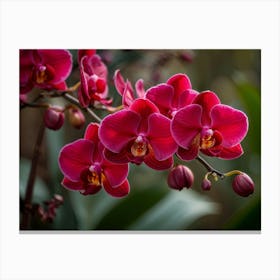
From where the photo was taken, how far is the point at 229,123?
127 cm

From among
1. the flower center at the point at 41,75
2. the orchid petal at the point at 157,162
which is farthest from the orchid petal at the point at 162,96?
the flower center at the point at 41,75

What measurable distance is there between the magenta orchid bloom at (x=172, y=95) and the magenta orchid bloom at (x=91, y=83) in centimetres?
15

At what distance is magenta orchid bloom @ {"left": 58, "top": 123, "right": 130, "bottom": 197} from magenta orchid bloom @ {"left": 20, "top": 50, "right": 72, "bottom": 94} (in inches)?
7.0

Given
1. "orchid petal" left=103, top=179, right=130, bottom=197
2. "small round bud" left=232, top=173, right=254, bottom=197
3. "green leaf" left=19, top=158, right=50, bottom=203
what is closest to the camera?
"small round bud" left=232, top=173, right=254, bottom=197

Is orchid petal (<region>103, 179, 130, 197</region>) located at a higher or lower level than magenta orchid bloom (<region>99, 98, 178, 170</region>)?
lower

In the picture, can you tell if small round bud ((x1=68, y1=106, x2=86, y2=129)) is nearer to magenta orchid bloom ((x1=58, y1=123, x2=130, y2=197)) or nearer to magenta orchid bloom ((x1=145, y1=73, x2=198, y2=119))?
magenta orchid bloom ((x1=58, y1=123, x2=130, y2=197))

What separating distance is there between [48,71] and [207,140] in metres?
0.45

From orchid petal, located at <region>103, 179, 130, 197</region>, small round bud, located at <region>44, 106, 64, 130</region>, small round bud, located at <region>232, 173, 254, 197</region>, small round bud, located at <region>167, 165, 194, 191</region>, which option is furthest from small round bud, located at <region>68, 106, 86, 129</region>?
small round bud, located at <region>232, 173, 254, 197</region>

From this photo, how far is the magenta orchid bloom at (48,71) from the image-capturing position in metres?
1.45

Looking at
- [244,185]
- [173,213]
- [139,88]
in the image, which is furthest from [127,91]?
[173,213]

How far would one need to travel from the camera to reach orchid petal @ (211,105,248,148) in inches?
49.7

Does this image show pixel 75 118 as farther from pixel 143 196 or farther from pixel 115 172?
pixel 143 196

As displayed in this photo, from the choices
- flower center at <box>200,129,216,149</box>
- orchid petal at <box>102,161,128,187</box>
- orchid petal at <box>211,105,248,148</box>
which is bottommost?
orchid petal at <box>102,161,128,187</box>

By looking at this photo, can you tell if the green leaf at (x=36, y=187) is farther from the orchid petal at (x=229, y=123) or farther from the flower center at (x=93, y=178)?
the orchid petal at (x=229, y=123)
